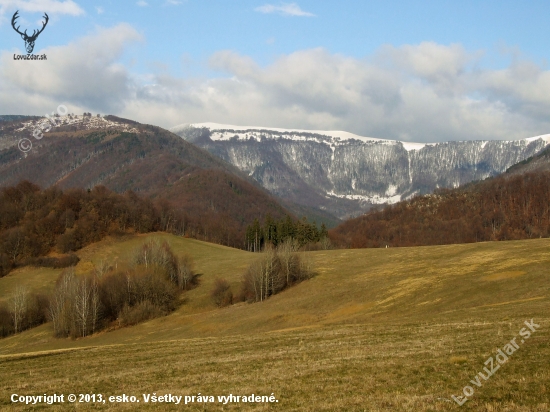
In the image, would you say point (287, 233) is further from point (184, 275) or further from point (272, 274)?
point (272, 274)

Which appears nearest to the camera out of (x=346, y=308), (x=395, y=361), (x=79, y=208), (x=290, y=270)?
(x=395, y=361)

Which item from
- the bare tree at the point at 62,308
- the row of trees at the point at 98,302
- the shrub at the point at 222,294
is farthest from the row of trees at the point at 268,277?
the bare tree at the point at 62,308

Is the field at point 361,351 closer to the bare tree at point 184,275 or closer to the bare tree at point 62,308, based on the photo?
the bare tree at point 62,308

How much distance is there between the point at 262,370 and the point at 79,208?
13600 cm

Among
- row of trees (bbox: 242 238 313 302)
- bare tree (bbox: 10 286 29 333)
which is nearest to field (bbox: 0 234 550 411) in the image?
row of trees (bbox: 242 238 313 302)

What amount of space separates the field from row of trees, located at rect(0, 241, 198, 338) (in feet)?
24.8

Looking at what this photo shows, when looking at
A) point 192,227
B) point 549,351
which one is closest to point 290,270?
point 549,351

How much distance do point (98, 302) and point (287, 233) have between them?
3233 inches

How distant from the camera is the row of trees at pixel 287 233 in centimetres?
15338

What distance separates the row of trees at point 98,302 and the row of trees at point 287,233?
59.9 meters

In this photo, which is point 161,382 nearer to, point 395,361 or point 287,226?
point 395,361

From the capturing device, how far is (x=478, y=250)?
71.0 meters

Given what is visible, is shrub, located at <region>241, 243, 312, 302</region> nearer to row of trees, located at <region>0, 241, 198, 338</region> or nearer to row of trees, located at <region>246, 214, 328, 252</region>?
row of trees, located at <region>0, 241, 198, 338</region>

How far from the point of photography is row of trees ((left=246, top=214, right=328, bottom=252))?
153375 millimetres
